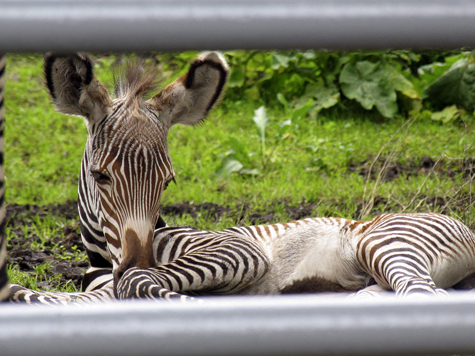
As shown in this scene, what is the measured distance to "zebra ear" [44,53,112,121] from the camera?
11.4 feet

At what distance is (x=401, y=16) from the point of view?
0.71 metres

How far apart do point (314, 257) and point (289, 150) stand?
12.2 feet

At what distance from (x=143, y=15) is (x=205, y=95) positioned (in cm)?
342

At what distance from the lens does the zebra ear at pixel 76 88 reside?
3.48 meters

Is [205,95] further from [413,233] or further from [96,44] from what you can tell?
[96,44]

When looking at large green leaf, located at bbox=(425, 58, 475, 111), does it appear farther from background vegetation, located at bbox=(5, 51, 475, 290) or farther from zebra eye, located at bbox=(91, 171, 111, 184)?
zebra eye, located at bbox=(91, 171, 111, 184)

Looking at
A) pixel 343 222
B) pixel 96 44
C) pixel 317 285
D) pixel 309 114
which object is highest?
pixel 96 44

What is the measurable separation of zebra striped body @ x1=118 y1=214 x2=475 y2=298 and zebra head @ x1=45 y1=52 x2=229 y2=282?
0.28m

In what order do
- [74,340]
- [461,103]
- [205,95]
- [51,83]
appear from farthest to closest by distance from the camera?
[461,103], [205,95], [51,83], [74,340]

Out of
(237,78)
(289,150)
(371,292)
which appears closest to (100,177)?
(371,292)

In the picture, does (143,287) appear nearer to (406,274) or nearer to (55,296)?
(55,296)

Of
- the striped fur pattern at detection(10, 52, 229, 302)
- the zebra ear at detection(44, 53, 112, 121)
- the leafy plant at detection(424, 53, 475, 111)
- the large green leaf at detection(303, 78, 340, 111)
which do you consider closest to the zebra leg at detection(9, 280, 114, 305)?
the striped fur pattern at detection(10, 52, 229, 302)

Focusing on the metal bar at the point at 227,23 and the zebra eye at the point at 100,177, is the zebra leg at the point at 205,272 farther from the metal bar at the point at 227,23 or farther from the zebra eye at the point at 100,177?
the metal bar at the point at 227,23

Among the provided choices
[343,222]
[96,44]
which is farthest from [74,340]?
[343,222]
